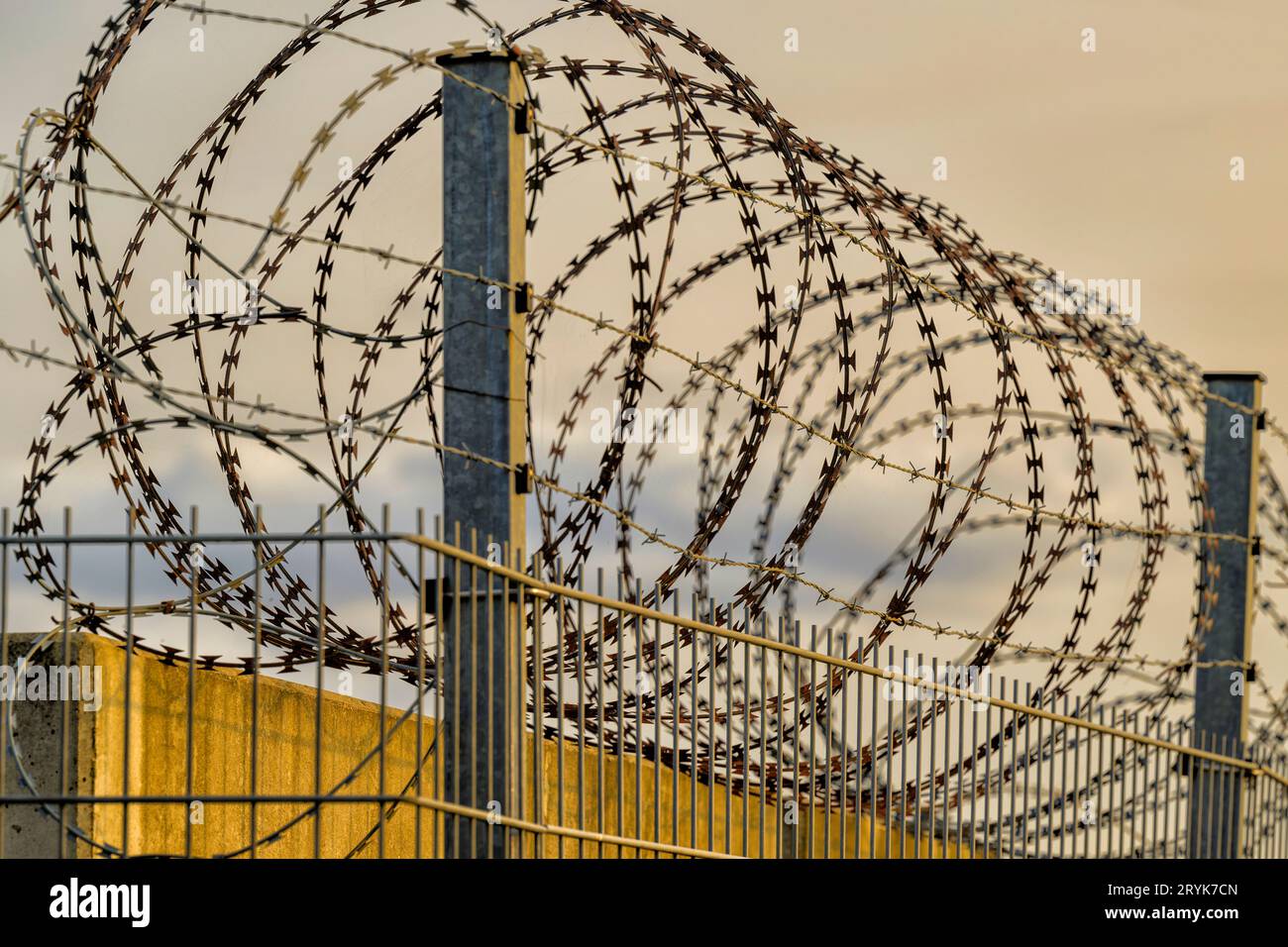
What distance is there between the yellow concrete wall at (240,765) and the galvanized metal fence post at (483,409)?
925 mm

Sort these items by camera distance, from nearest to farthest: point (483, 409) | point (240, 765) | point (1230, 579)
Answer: point (483, 409), point (240, 765), point (1230, 579)

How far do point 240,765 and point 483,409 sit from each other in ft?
11.0

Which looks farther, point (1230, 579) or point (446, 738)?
point (1230, 579)

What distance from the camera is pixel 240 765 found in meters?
10.3

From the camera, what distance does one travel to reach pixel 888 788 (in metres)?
10.4

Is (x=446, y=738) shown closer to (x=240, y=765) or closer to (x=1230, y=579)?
(x=240, y=765)

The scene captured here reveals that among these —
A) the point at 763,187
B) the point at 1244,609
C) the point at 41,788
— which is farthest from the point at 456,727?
the point at 1244,609

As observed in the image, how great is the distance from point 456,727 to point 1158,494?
7341 mm

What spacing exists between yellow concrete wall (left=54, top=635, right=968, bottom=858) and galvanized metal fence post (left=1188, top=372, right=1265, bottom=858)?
4.21 meters

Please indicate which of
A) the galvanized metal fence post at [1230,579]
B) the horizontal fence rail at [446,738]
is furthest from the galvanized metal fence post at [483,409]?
the galvanized metal fence post at [1230,579]

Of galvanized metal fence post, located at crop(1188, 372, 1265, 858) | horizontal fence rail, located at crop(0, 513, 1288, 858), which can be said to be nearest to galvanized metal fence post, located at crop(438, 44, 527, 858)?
horizontal fence rail, located at crop(0, 513, 1288, 858)

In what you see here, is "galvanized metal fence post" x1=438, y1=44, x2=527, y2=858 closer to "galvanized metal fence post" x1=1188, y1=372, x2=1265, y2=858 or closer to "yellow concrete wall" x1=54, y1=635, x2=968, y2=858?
"yellow concrete wall" x1=54, y1=635, x2=968, y2=858

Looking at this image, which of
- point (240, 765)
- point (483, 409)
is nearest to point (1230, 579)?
point (240, 765)

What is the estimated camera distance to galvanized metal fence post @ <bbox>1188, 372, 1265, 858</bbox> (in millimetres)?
14719
